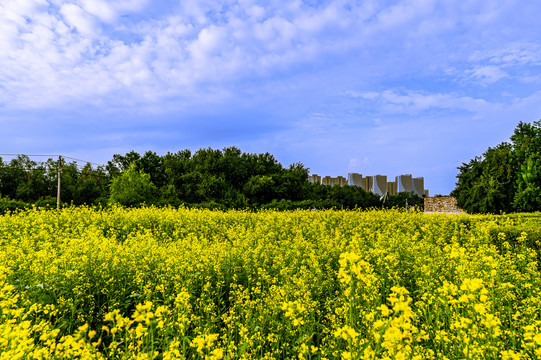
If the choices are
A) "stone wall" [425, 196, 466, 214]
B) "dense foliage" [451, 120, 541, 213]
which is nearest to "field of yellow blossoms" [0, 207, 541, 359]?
"dense foliage" [451, 120, 541, 213]

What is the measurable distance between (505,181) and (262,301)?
31236 mm

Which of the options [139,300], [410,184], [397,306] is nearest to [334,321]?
[397,306]

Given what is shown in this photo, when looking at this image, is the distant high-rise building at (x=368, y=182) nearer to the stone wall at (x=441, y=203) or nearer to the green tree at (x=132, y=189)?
the stone wall at (x=441, y=203)

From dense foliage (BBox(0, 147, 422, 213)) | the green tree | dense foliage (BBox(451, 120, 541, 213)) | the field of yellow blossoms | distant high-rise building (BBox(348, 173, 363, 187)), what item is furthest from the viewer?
distant high-rise building (BBox(348, 173, 363, 187))

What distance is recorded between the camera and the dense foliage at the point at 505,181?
1061 inches

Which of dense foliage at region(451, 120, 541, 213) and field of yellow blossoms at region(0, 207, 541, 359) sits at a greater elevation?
dense foliage at region(451, 120, 541, 213)

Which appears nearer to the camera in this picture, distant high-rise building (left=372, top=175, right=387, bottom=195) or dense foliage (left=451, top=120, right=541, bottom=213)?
dense foliage (left=451, top=120, right=541, bottom=213)

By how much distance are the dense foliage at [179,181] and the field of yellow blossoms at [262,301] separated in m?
27.5

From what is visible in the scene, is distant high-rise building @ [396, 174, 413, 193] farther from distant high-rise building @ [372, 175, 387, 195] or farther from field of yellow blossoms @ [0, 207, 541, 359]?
field of yellow blossoms @ [0, 207, 541, 359]

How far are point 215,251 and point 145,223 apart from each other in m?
6.19

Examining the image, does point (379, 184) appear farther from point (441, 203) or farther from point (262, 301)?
point (262, 301)

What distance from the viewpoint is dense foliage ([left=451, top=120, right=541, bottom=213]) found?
26.9 m

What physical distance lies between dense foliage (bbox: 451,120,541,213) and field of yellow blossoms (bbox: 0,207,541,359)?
23367 millimetres

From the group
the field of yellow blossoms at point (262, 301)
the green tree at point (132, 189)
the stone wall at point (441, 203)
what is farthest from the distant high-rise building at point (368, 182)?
the field of yellow blossoms at point (262, 301)
